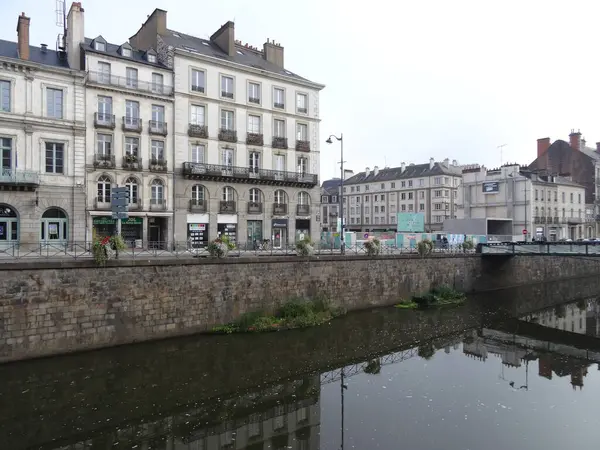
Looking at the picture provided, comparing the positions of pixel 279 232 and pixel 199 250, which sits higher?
pixel 279 232

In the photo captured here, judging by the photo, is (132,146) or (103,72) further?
(132,146)

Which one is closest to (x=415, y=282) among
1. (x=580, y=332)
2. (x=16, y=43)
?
(x=580, y=332)

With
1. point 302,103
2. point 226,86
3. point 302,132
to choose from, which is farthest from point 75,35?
point 302,132

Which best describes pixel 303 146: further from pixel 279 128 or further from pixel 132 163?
pixel 132 163

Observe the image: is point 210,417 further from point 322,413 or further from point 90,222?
point 90,222

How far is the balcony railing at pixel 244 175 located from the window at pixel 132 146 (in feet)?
10.5

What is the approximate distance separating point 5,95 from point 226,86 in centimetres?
1387

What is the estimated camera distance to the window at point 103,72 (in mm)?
28095

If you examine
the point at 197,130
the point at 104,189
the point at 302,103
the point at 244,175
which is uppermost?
the point at 302,103

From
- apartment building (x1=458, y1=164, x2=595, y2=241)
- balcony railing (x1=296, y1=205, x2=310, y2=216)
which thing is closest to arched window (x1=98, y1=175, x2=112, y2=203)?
balcony railing (x1=296, y1=205, x2=310, y2=216)

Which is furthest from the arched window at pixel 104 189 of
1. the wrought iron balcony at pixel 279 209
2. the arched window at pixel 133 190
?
the wrought iron balcony at pixel 279 209

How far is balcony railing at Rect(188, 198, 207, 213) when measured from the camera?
31369 millimetres

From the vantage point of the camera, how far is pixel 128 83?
96.1 feet

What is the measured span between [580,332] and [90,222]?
92.0ft
